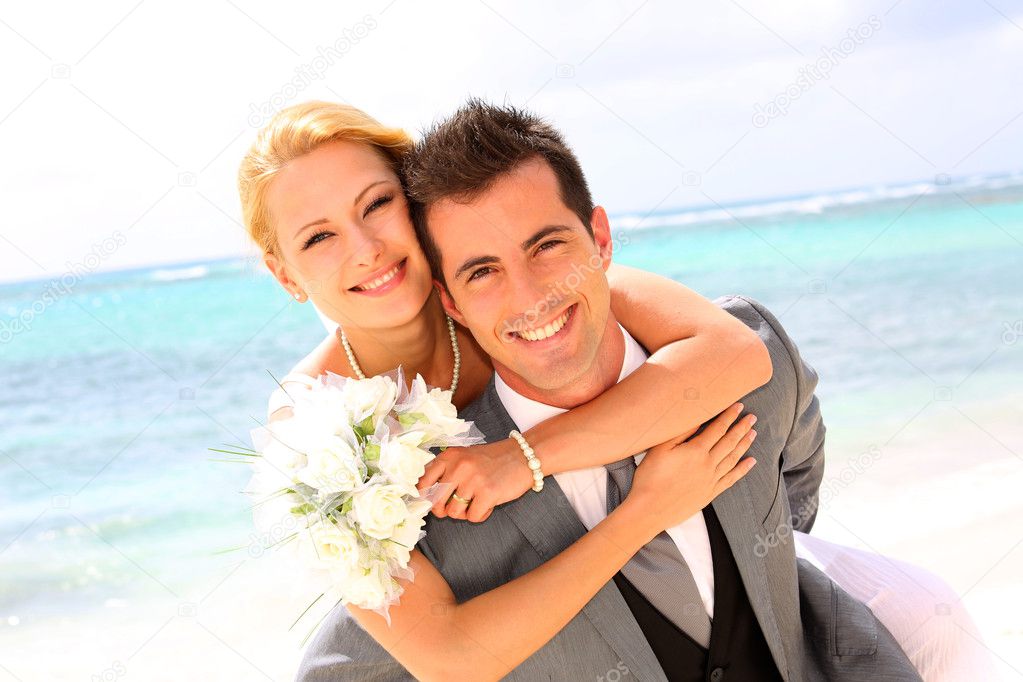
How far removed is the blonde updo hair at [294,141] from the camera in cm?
339

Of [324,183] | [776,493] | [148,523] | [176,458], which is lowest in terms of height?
[776,493]

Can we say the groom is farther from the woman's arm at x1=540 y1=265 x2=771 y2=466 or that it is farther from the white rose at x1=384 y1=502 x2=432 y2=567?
the white rose at x1=384 y1=502 x2=432 y2=567

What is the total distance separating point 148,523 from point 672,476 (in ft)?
23.7

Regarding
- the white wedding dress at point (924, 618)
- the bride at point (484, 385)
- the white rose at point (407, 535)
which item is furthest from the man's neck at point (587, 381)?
the white wedding dress at point (924, 618)

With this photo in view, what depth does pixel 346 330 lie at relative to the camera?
3.90 metres

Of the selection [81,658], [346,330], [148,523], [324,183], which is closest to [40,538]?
[148,523]

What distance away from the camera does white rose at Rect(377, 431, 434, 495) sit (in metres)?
2.63

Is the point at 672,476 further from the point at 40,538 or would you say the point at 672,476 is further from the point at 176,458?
the point at 176,458

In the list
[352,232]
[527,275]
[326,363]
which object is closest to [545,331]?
[527,275]

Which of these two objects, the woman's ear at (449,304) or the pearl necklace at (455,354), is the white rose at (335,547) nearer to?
the woman's ear at (449,304)

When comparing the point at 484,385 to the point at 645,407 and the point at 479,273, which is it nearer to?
the point at 479,273

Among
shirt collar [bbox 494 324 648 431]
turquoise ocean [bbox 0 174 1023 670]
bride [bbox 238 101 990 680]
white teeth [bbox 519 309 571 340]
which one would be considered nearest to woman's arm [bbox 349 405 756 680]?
bride [bbox 238 101 990 680]

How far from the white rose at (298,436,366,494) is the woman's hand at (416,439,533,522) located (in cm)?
20

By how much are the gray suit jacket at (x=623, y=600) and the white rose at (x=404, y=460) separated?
12.4 inches
